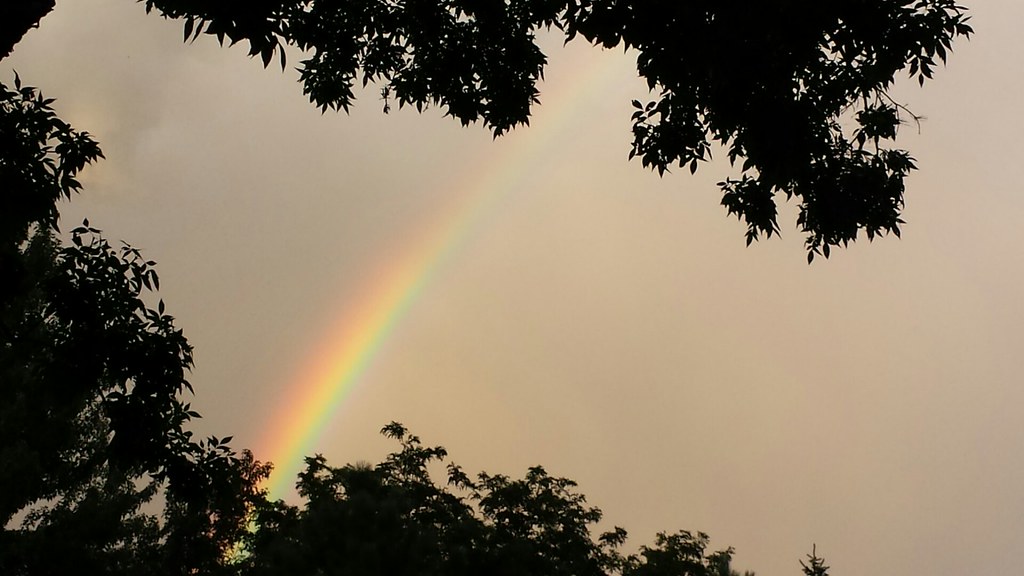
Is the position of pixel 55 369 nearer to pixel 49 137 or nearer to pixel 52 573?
pixel 49 137

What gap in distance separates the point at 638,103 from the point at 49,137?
18.5ft

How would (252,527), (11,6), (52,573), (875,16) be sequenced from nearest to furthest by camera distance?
(11,6) → (875,16) → (52,573) → (252,527)

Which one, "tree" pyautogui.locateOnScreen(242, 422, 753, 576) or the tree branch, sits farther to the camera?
"tree" pyautogui.locateOnScreen(242, 422, 753, 576)

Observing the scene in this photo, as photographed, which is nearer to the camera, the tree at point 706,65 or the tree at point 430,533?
the tree at point 706,65

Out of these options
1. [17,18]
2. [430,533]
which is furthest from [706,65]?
[430,533]

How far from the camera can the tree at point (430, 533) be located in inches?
1080

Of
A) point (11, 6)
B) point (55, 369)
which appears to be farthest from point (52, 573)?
point (11, 6)

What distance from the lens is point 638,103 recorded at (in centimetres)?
862

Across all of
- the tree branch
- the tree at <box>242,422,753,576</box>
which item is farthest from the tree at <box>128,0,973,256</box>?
the tree at <box>242,422,753,576</box>

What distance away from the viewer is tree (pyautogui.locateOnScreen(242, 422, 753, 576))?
27438mm

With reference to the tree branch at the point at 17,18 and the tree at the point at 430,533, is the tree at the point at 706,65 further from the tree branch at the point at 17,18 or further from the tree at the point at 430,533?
the tree at the point at 430,533

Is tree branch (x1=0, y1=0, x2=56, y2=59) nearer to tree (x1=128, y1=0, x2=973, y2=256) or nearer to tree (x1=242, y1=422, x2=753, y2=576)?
tree (x1=128, y1=0, x2=973, y2=256)

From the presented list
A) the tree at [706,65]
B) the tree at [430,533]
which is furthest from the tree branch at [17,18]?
the tree at [430,533]

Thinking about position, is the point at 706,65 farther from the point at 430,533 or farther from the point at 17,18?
the point at 430,533
